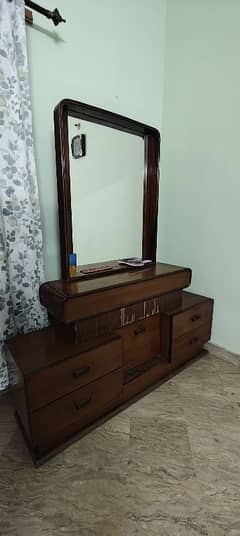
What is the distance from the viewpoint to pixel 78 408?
104 cm

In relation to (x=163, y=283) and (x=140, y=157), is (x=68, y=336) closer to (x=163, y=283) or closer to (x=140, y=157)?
(x=163, y=283)

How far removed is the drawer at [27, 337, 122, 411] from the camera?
2.94 feet

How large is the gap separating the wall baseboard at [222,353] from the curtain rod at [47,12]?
6.84 feet

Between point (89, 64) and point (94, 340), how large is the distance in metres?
1.52

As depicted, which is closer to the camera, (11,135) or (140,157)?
(11,135)

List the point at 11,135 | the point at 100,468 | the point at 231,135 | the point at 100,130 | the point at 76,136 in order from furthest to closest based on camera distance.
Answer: the point at 231,135, the point at 100,130, the point at 76,136, the point at 11,135, the point at 100,468

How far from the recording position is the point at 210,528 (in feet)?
2.53

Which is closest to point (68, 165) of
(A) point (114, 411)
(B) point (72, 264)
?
(B) point (72, 264)

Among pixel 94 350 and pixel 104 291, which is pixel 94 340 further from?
pixel 104 291

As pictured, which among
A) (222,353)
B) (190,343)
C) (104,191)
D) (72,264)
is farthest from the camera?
(222,353)

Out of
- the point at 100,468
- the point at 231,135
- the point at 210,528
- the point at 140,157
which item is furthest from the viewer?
the point at 140,157

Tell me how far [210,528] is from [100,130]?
1772mm

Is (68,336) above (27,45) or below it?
below

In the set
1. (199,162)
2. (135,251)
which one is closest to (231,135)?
(199,162)
